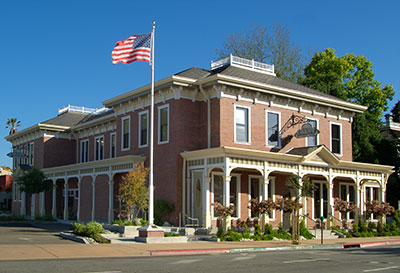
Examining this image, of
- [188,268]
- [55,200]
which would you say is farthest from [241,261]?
[55,200]

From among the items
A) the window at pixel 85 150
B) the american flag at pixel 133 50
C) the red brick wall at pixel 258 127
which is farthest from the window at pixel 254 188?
the window at pixel 85 150

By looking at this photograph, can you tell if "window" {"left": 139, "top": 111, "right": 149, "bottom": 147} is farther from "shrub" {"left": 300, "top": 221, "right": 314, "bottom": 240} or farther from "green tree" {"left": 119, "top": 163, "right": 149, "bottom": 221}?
"shrub" {"left": 300, "top": 221, "right": 314, "bottom": 240}

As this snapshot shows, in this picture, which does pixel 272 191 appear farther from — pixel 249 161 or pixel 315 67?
→ pixel 315 67

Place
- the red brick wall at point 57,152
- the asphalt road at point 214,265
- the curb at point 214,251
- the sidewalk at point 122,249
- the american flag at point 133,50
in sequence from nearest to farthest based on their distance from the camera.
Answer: the asphalt road at point 214,265, the sidewalk at point 122,249, the curb at point 214,251, the american flag at point 133,50, the red brick wall at point 57,152

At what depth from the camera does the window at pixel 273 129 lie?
28984mm

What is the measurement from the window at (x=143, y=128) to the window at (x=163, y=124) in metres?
1.57

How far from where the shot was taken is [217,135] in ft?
87.9

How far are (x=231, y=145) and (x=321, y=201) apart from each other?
7923mm

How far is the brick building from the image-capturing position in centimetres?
2656

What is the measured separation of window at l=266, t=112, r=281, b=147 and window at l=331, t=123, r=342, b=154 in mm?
5242

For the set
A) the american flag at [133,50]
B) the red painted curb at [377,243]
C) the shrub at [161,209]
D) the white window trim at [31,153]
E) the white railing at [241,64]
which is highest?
the white railing at [241,64]

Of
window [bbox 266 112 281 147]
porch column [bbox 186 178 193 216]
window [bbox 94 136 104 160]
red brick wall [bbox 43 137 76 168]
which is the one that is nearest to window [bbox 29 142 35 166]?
red brick wall [bbox 43 137 76 168]

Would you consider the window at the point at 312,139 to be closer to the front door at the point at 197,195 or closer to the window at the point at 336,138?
the window at the point at 336,138

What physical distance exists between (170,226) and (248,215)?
170 inches
